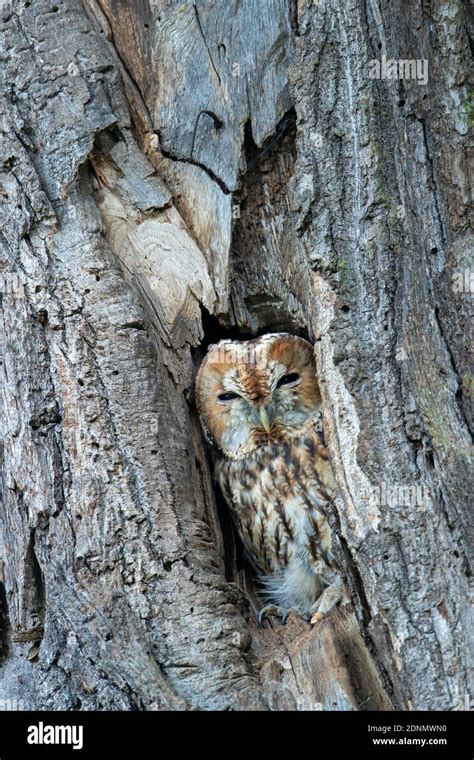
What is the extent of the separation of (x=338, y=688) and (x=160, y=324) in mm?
1441

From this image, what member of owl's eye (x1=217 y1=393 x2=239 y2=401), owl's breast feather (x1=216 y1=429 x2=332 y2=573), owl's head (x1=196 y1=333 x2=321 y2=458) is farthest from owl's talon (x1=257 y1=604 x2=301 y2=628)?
owl's eye (x1=217 y1=393 x2=239 y2=401)

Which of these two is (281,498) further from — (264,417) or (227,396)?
(227,396)

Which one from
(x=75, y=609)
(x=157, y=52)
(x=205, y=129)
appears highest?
(x=157, y=52)

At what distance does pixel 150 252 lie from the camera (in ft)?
11.1

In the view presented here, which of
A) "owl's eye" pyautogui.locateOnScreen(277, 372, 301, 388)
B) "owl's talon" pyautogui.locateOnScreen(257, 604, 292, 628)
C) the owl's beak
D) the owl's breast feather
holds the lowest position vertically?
"owl's talon" pyautogui.locateOnScreen(257, 604, 292, 628)

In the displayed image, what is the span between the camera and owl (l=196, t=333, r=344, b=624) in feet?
11.2

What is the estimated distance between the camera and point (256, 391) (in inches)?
135

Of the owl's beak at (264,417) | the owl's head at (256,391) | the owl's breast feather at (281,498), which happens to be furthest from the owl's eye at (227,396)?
the owl's breast feather at (281,498)

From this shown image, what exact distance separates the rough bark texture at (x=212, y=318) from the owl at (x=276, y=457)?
0.47 feet

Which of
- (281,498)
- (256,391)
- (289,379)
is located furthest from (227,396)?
(281,498)

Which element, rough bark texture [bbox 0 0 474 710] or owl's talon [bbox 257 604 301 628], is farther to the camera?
owl's talon [bbox 257 604 301 628]

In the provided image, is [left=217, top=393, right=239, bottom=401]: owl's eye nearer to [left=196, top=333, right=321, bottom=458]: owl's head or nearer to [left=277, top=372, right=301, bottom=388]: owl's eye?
[left=196, top=333, right=321, bottom=458]: owl's head
